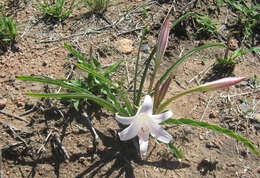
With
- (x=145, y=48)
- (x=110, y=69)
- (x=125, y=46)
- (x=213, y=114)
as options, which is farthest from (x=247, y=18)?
(x=110, y=69)

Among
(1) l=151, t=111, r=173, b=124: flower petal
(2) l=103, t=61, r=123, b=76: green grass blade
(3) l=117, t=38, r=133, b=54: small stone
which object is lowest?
(1) l=151, t=111, r=173, b=124: flower petal

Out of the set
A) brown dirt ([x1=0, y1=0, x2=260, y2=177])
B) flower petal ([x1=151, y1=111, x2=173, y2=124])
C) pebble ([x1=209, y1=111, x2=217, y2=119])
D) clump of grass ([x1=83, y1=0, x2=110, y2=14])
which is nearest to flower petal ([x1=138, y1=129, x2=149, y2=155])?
flower petal ([x1=151, y1=111, x2=173, y2=124])

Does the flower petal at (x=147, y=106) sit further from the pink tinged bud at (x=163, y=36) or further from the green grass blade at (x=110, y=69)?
the green grass blade at (x=110, y=69)

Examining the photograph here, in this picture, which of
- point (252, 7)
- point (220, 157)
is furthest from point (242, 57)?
point (220, 157)

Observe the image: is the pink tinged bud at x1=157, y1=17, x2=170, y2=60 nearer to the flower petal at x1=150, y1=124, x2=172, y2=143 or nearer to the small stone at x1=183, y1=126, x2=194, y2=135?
the flower petal at x1=150, y1=124, x2=172, y2=143

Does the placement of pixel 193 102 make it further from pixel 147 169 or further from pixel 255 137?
pixel 147 169

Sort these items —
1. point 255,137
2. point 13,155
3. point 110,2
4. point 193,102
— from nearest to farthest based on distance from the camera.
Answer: point 13,155, point 255,137, point 193,102, point 110,2
